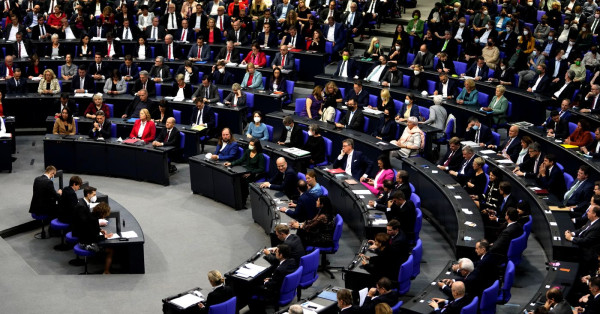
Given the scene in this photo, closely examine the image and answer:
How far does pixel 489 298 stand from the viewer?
387 inches

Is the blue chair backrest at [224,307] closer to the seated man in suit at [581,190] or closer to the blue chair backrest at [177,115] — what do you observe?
the seated man in suit at [581,190]

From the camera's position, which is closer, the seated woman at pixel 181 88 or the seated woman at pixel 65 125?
the seated woman at pixel 65 125

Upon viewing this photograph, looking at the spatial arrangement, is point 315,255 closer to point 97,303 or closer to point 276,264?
point 276,264

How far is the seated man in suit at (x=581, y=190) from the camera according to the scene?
1284 centimetres

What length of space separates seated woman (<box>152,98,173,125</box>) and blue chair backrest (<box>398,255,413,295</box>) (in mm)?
8018

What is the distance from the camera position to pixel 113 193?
52.3 ft

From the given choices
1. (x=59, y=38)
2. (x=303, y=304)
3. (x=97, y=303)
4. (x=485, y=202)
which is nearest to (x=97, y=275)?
(x=97, y=303)

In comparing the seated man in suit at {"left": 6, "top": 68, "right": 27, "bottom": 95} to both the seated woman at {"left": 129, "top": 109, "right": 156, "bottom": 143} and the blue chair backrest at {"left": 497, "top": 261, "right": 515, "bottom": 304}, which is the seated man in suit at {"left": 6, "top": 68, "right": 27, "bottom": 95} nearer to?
the seated woman at {"left": 129, "top": 109, "right": 156, "bottom": 143}

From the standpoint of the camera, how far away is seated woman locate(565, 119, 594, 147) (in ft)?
49.2

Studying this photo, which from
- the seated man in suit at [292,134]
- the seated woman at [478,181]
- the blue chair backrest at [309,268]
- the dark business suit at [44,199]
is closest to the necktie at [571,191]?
the seated woman at [478,181]

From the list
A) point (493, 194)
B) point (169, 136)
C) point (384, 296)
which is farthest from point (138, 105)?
point (384, 296)

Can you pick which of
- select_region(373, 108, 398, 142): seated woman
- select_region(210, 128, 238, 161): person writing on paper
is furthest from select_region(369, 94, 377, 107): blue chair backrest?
select_region(210, 128, 238, 161): person writing on paper

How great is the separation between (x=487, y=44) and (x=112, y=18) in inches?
394

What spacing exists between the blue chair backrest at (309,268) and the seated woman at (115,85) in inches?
368
